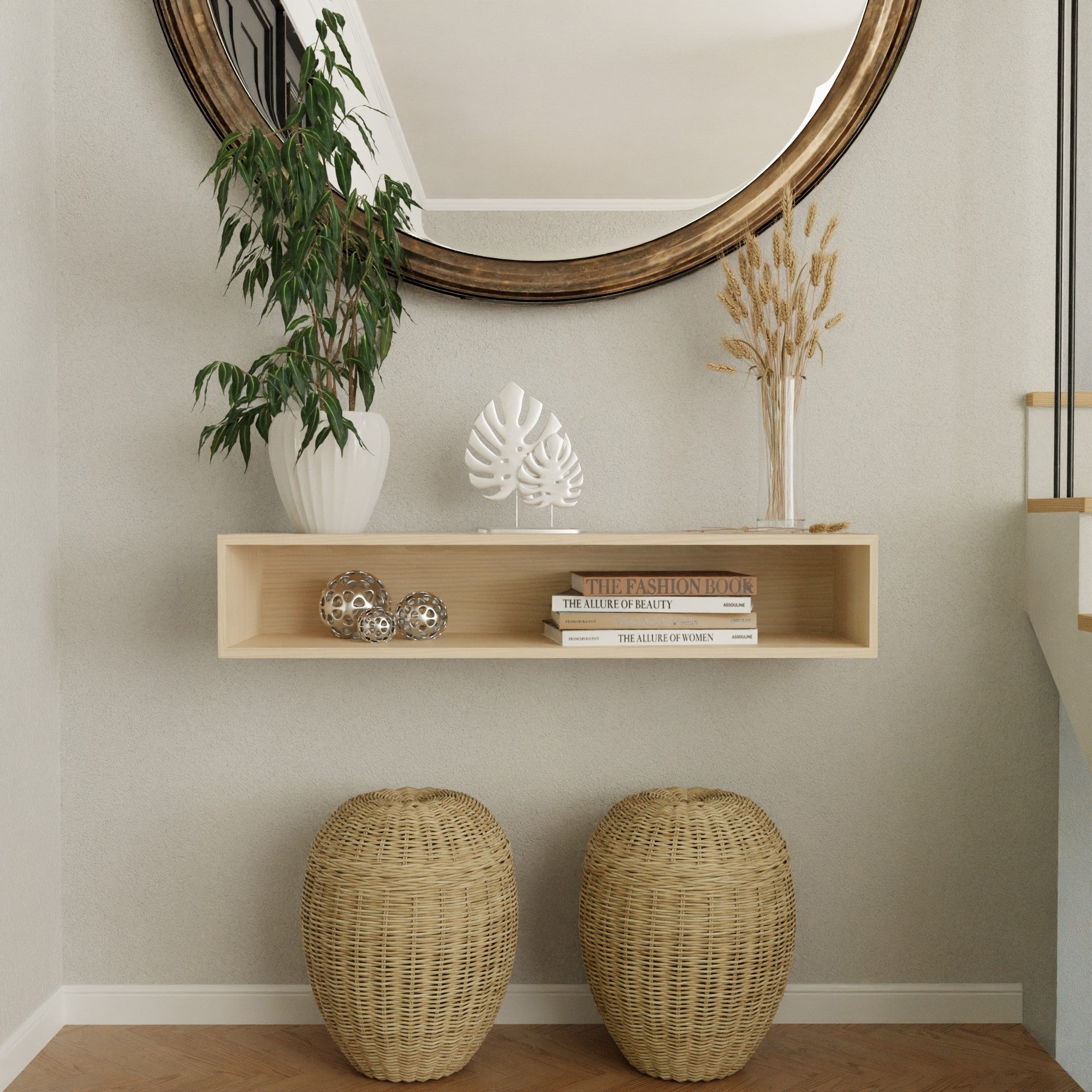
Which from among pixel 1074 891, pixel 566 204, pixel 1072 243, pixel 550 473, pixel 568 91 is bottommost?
pixel 1074 891

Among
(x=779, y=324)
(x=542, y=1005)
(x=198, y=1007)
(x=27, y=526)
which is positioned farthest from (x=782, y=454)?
(x=198, y=1007)

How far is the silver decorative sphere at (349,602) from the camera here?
173cm

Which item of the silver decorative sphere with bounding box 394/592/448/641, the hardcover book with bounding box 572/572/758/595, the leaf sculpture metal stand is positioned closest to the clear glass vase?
the hardcover book with bounding box 572/572/758/595

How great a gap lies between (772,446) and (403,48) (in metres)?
1.06

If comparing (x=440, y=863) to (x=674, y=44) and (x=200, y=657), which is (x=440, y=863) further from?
(x=674, y=44)

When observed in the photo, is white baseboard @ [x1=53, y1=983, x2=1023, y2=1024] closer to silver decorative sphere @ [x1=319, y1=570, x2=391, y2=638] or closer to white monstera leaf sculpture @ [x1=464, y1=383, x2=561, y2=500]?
silver decorative sphere @ [x1=319, y1=570, x2=391, y2=638]

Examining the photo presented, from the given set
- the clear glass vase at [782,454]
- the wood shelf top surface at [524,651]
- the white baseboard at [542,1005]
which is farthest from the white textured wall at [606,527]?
the wood shelf top surface at [524,651]

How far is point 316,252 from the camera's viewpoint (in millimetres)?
1581

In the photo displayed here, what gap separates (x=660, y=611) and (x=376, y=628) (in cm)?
52

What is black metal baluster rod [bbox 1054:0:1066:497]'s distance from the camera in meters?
1.80

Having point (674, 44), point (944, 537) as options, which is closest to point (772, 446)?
point (944, 537)

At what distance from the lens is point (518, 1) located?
1779mm

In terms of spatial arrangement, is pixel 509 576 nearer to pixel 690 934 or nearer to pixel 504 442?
pixel 504 442

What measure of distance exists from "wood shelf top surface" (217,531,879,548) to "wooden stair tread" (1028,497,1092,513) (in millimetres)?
375
